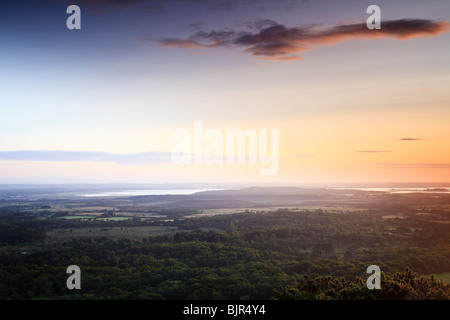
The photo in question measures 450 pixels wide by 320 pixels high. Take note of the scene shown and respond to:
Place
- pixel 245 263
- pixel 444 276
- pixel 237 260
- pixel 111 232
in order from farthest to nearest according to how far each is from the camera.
Answer: pixel 111 232
pixel 237 260
pixel 245 263
pixel 444 276

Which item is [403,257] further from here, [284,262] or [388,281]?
[388,281]

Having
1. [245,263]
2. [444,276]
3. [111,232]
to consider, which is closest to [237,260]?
[245,263]

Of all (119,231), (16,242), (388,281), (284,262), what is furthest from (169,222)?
(388,281)

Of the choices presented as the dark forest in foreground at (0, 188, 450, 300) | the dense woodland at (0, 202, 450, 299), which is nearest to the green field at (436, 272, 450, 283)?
the dark forest in foreground at (0, 188, 450, 300)

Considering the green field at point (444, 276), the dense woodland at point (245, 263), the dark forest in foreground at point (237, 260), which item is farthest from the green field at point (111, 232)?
the green field at point (444, 276)

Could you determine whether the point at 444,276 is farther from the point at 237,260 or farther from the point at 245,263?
the point at 237,260

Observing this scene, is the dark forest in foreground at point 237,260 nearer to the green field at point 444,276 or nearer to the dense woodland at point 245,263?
the dense woodland at point 245,263
